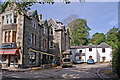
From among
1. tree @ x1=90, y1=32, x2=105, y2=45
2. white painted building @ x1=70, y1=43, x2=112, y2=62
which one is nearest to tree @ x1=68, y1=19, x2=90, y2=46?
tree @ x1=90, y1=32, x2=105, y2=45

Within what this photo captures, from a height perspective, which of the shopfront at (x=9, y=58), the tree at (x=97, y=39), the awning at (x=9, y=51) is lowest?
the shopfront at (x=9, y=58)

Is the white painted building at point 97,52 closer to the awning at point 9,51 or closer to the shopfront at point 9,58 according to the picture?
the shopfront at point 9,58

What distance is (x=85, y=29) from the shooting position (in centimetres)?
5647

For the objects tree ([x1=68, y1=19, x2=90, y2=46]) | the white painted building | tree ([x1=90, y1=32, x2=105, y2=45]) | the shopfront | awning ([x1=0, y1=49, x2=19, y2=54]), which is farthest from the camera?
tree ([x1=90, y1=32, x2=105, y2=45])

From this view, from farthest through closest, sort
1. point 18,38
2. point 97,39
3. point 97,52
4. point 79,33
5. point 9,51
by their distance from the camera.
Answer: point 97,39 < point 79,33 < point 97,52 < point 18,38 < point 9,51

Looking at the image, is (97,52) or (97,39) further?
(97,39)

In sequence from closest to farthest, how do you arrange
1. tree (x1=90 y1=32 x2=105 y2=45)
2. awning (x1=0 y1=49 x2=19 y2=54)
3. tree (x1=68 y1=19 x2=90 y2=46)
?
awning (x1=0 y1=49 x2=19 y2=54)
tree (x1=68 y1=19 x2=90 y2=46)
tree (x1=90 y1=32 x2=105 y2=45)

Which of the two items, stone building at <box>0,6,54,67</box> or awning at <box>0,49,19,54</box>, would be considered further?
stone building at <box>0,6,54,67</box>

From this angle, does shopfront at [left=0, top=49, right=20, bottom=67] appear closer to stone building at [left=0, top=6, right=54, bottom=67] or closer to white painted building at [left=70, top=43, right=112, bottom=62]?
stone building at [left=0, top=6, right=54, bottom=67]

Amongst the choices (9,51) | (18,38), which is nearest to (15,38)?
(18,38)

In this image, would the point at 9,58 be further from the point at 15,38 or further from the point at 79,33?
the point at 79,33

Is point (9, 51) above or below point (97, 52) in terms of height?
above

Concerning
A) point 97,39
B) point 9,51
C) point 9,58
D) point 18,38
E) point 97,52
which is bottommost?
point 9,58

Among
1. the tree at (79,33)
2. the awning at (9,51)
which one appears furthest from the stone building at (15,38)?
the tree at (79,33)
